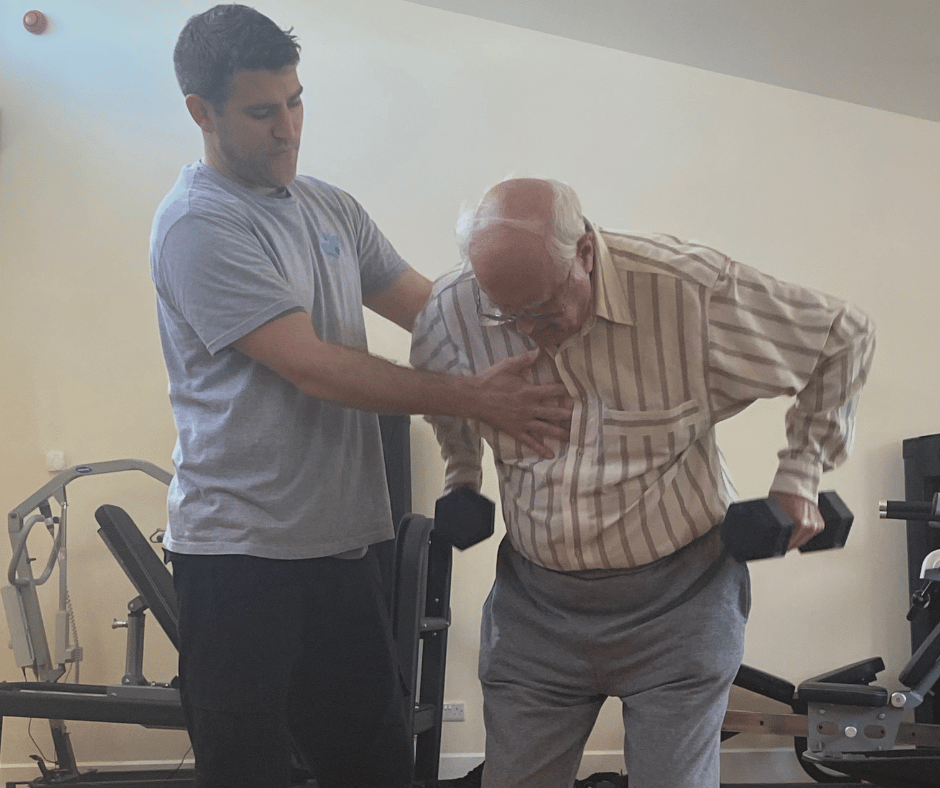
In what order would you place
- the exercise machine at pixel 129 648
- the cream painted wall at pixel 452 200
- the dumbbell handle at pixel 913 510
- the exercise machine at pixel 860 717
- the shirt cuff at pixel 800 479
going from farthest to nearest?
the cream painted wall at pixel 452 200, the exercise machine at pixel 129 648, the exercise machine at pixel 860 717, the dumbbell handle at pixel 913 510, the shirt cuff at pixel 800 479

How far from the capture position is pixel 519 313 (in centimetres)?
127

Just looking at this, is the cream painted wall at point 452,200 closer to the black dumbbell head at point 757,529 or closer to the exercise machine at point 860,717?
the exercise machine at point 860,717

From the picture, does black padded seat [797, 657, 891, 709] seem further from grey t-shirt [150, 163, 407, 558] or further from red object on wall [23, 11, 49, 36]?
red object on wall [23, 11, 49, 36]

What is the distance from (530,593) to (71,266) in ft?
8.36

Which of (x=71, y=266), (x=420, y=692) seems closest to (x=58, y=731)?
(x=420, y=692)

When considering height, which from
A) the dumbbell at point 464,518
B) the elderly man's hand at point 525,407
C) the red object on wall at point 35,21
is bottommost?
the dumbbell at point 464,518

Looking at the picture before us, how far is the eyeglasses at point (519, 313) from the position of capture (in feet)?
4.11

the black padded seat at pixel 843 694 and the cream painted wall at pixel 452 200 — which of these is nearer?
the black padded seat at pixel 843 694

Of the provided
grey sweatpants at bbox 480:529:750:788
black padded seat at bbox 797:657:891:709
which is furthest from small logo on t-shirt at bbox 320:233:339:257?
black padded seat at bbox 797:657:891:709

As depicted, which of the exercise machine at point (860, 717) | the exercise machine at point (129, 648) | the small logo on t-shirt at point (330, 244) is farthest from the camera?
the exercise machine at point (129, 648)

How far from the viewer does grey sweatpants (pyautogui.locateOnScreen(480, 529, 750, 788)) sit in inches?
49.4

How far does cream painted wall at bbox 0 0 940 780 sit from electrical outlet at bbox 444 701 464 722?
0.03 metres

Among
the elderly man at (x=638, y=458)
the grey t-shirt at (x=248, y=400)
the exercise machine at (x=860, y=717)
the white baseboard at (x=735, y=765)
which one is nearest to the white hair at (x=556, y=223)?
the elderly man at (x=638, y=458)

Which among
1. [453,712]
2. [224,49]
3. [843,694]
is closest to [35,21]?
[224,49]
